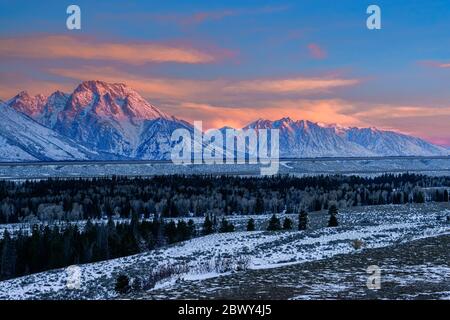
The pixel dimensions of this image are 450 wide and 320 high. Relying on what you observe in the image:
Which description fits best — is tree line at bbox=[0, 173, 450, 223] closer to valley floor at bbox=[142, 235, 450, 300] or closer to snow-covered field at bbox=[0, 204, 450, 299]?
snow-covered field at bbox=[0, 204, 450, 299]

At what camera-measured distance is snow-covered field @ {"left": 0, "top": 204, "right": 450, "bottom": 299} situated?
38062 mm

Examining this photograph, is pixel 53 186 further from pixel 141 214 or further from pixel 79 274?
pixel 79 274

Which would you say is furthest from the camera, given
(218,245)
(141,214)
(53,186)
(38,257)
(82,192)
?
(53,186)

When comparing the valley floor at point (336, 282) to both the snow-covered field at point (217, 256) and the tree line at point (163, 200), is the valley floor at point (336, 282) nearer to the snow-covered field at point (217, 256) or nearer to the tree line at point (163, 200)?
the snow-covered field at point (217, 256)

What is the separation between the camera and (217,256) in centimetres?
4778

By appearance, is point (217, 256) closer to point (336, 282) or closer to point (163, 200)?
point (336, 282)

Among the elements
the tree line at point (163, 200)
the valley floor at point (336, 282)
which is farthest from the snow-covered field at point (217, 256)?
the tree line at point (163, 200)
